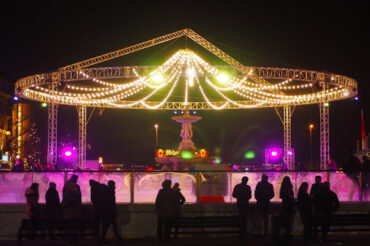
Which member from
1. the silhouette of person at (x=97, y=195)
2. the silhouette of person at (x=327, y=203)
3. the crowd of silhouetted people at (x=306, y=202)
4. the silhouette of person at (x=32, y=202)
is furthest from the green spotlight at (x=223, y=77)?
the silhouette of person at (x=97, y=195)

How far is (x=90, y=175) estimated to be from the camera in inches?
754

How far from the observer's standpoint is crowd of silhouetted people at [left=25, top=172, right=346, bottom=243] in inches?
623

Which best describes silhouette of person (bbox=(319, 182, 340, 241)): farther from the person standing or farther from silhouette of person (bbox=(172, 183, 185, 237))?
the person standing

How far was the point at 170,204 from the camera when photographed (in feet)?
53.9

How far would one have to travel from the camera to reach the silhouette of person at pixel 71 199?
1670 cm

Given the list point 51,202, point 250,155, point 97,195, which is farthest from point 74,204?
point 250,155

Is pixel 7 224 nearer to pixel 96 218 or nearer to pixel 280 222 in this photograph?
pixel 96 218

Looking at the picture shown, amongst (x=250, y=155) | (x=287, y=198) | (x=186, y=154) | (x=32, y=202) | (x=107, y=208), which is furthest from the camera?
(x=250, y=155)

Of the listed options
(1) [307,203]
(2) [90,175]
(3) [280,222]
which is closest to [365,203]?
(1) [307,203]

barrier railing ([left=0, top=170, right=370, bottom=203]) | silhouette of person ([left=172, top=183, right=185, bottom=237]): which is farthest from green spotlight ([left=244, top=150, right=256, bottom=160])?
silhouette of person ([left=172, top=183, right=185, bottom=237])

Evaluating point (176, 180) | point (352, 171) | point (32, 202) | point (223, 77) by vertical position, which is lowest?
point (32, 202)

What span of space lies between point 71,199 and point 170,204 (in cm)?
263

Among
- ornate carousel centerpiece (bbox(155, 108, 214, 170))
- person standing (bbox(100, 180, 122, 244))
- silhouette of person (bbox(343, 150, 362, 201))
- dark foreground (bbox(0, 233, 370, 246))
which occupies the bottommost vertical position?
dark foreground (bbox(0, 233, 370, 246))

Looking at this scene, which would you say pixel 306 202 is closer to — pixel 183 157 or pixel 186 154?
pixel 183 157
